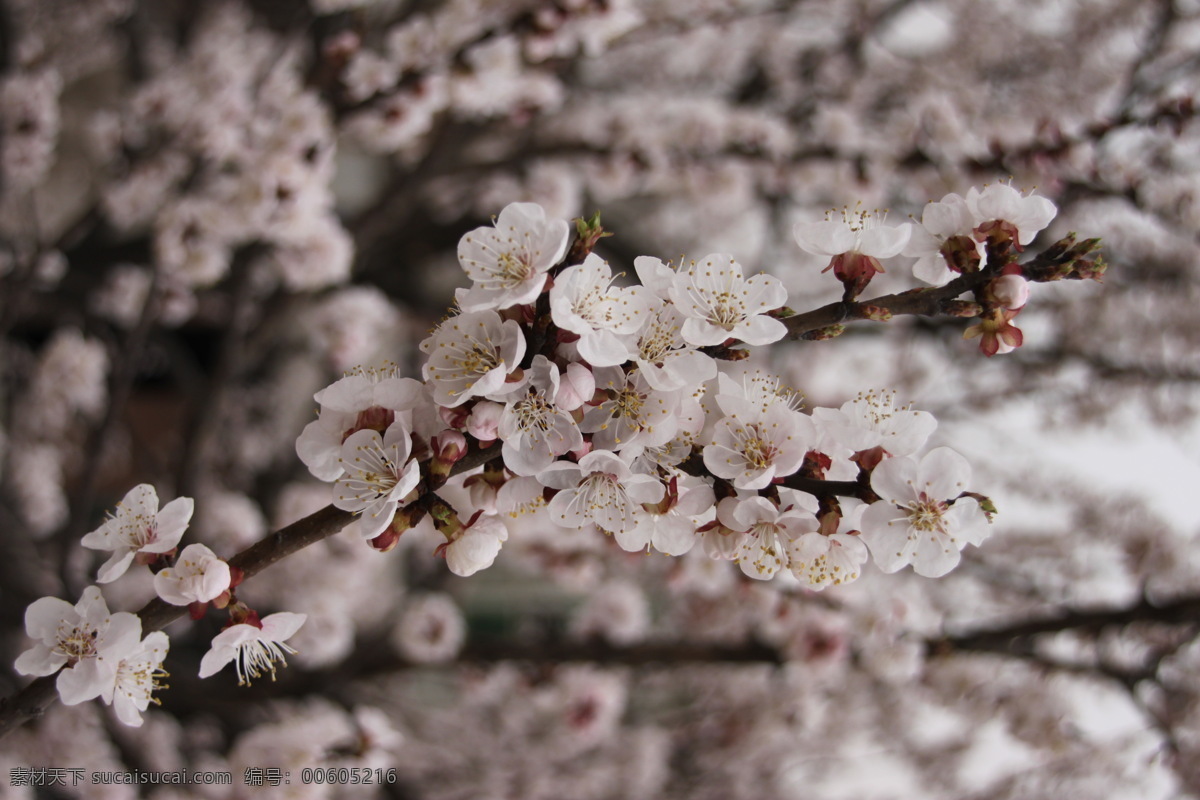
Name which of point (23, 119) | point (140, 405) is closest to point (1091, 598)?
point (23, 119)

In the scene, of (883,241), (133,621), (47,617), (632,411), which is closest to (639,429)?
(632,411)

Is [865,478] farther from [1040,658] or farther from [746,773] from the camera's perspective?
[746,773]

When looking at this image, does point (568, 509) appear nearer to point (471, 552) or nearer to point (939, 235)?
point (471, 552)

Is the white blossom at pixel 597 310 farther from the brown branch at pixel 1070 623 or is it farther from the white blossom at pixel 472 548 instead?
the brown branch at pixel 1070 623

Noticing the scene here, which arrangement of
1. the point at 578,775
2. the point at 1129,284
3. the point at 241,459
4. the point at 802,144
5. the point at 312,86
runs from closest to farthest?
the point at 312,86 < the point at 802,144 < the point at 1129,284 < the point at 578,775 < the point at 241,459

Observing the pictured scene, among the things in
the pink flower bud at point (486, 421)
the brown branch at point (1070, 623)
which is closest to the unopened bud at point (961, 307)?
the pink flower bud at point (486, 421)
